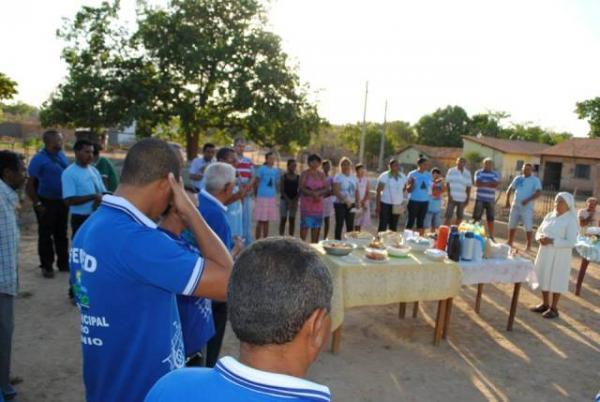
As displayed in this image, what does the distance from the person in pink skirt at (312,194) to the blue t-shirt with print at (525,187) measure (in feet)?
13.9

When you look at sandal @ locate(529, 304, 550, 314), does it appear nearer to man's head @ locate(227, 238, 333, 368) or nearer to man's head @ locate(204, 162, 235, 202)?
man's head @ locate(204, 162, 235, 202)

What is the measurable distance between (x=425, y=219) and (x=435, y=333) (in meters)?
4.86

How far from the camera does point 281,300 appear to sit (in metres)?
0.97

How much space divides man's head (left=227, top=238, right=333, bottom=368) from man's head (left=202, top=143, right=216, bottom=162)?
696 cm

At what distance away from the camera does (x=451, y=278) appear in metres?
4.65

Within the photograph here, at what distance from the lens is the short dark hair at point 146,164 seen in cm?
165

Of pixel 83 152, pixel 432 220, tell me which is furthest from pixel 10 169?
pixel 432 220

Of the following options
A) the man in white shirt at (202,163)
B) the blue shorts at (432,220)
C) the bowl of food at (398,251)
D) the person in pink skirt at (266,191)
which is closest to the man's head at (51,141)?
the man in white shirt at (202,163)

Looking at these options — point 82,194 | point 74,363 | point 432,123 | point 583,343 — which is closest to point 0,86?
point 82,194

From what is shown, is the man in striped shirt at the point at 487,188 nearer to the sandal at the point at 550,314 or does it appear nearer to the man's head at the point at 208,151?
the sandal at the point at 550,314

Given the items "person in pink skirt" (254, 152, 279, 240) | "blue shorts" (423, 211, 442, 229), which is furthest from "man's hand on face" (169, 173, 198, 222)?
"blue shorts" (423, 211, 442, 229)

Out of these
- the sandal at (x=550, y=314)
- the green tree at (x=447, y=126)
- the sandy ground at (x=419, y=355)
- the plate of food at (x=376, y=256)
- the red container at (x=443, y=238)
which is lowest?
the sandy ground at (x=419, y=355)

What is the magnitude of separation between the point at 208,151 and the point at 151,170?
→ 20.6 feet

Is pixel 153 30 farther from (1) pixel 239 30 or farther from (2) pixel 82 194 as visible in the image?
(2) pixel 82 194
